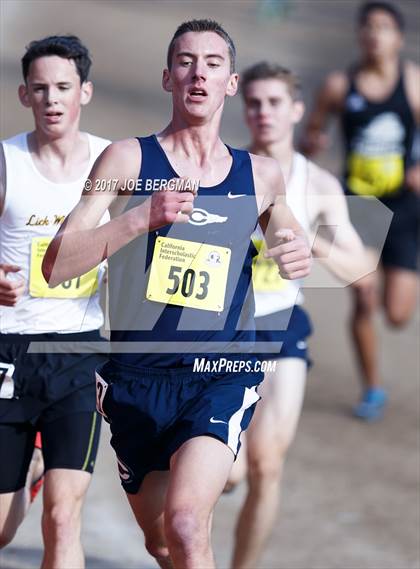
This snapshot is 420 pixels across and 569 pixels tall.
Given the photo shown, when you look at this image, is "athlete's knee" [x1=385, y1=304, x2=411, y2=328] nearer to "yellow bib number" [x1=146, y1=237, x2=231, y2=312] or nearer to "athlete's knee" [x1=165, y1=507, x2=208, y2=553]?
"yellow bib number" [x1=146, y1=237, x2=231, y2=312]

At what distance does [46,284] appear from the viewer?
4.69m

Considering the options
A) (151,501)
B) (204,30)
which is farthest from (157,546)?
(204,30)

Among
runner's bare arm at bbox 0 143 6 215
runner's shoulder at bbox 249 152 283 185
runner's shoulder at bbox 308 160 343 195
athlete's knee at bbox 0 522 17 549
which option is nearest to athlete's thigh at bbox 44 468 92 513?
athlete's knee at bbox 0 522 17 549

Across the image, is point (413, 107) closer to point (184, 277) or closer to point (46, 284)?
point (46, 284)

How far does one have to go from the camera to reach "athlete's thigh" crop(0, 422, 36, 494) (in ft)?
15.4

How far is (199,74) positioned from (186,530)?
1.45 m

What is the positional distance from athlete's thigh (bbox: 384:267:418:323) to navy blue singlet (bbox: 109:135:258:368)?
13.7ft

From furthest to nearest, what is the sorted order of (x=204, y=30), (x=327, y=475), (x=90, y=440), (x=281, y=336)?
(x=327, y=475)
(x=281, y=336)
(x=90, y=440)
(x=204, y=30)

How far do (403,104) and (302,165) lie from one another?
→ 105 inches

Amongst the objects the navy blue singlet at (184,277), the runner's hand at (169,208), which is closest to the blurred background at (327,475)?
the navy blue singlet at (184,277)

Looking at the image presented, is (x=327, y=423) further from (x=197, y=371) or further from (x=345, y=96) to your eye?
(x=197, y=371)

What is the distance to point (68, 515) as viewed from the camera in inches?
176

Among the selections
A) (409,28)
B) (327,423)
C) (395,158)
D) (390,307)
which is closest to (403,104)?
(395,158)

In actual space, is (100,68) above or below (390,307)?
above
